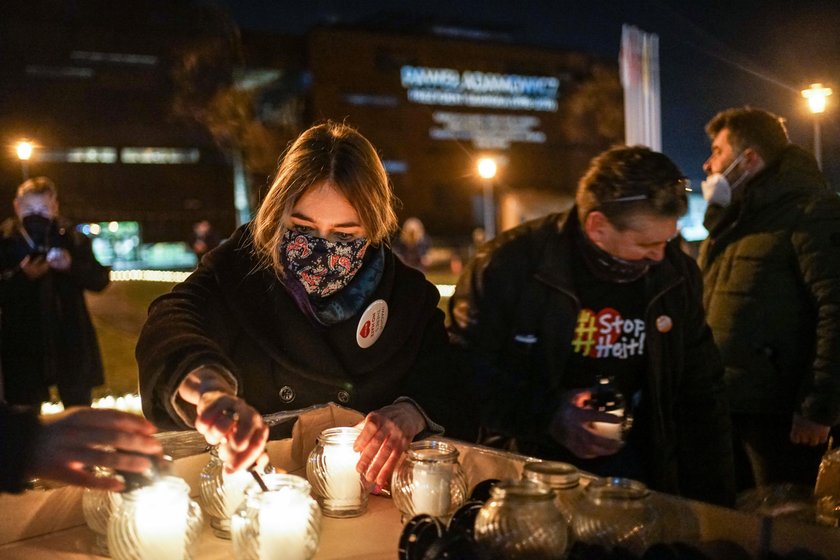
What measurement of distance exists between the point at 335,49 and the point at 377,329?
44.4m

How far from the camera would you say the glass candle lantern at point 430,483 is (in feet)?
5.28

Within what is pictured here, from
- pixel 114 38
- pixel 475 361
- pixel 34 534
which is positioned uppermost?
pixel 114 38

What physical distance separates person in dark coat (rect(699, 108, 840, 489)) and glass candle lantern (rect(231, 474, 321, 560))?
96.8 inches

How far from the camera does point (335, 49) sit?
44.5m

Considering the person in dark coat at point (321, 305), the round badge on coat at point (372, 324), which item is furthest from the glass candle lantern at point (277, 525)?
the round badge on coat at point (372, 324)

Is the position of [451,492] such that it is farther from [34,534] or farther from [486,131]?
[486,131]

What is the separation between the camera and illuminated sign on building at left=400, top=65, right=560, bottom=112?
48656mm

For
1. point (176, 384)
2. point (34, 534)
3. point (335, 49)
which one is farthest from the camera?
point (335, 49)

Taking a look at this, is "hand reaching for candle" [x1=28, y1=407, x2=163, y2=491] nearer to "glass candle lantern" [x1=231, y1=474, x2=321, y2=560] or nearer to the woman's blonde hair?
"glass candle lantern" [x1=231, y1=474, x2=321, y2=560]

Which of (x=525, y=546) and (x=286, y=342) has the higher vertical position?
(x=286, y=342)

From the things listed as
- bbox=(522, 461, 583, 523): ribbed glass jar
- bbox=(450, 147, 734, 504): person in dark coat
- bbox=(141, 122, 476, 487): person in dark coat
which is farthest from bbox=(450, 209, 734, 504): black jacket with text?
bbox=(522, 461, 583, 523): ribbed glass jar

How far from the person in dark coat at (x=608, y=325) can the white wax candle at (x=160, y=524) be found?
136 centimetres

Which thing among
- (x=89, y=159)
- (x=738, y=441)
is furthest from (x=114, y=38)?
(x=738, y=441)

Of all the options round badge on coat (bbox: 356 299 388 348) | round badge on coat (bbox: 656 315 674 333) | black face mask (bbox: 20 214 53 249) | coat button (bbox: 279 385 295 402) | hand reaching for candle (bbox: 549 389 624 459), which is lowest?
hand reaching for candle (bbox: 549 389 624 459)
